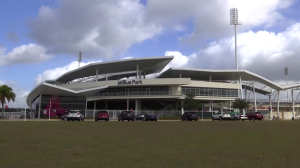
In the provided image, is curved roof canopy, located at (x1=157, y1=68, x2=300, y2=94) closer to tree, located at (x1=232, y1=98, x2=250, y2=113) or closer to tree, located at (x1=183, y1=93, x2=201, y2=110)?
tree, located at (x1=232, y1=98, x2=250, y2=113)

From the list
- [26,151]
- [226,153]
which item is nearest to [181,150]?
[226,153]

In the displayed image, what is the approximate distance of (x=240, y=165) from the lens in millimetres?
8203

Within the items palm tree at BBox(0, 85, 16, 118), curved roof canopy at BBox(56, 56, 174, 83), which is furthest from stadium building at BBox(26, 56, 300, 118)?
palm tree at BBox(0, 85, 16, 118)

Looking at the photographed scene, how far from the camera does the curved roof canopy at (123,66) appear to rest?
67750mm

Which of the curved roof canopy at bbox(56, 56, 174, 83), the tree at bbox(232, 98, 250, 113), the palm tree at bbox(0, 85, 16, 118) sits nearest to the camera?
the palm tree at bbox(0, 85, 16, 118)

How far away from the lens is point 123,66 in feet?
237

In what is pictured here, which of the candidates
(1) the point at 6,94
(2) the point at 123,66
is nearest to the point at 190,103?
(2) the point at 123,66

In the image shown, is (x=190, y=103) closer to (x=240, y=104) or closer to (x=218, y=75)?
(x=240, y=104)

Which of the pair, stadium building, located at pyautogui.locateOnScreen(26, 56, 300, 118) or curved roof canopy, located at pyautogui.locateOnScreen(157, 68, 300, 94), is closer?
stadium building, located at pyautogui.locateOnScreen(26, 56, 300, 118)

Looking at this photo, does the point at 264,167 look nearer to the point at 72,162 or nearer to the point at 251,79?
the point at 72,162

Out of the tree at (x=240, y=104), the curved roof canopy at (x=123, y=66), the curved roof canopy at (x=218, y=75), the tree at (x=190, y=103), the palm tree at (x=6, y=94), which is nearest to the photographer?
the palm tree at (x=6, y=94)

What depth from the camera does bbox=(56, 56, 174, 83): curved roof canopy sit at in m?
67.8

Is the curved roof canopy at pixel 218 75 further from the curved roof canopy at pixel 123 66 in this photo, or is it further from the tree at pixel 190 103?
the tree at pixel 190 103

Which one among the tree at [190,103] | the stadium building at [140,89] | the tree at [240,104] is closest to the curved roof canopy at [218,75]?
the stadium building at [140,89]
